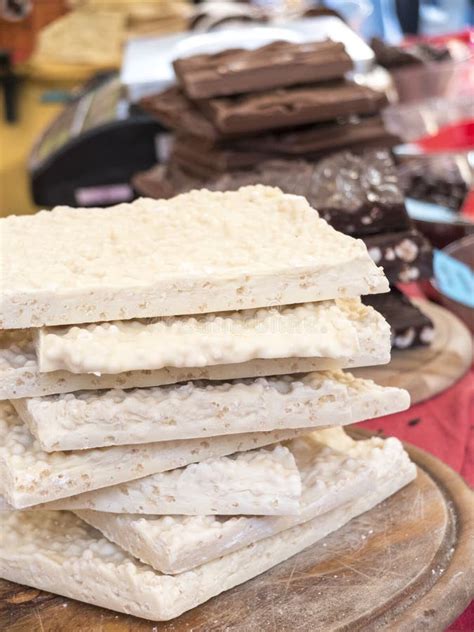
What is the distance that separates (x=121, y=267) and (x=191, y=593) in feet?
1.30

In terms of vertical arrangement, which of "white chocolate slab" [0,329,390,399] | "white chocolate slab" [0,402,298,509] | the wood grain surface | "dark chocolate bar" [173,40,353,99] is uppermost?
"white chocolate slab" [0,329,390,399]

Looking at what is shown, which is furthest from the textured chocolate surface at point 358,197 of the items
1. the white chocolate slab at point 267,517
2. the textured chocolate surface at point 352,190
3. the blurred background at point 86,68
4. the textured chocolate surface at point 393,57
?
the textured chocolate surface at point 393,57

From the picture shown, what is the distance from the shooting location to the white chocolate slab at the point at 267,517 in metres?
1.19

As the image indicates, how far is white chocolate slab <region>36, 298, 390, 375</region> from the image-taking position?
3.54 feet

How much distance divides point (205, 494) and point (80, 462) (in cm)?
16

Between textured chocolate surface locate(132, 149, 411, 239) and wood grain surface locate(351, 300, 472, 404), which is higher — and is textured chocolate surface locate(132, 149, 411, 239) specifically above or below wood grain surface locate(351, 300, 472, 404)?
above

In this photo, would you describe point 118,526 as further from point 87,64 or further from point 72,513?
point 87,64

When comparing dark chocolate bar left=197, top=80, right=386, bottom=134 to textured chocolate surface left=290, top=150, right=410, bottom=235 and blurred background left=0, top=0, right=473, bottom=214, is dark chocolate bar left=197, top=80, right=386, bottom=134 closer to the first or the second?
textured chocolate surface left=290, top=150, right=410, bottom=235

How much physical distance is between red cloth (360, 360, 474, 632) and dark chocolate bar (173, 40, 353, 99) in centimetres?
91

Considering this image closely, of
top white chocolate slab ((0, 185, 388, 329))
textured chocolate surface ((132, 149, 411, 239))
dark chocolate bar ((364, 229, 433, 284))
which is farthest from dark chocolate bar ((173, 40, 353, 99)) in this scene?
top white chocolate slab ((0, 185, 388, 329))

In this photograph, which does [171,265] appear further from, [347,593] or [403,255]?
[403,255]

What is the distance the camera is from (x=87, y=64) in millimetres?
4645

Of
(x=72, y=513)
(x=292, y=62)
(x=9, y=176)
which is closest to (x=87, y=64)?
(x=9, y=176)

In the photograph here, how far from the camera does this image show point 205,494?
122 cm
